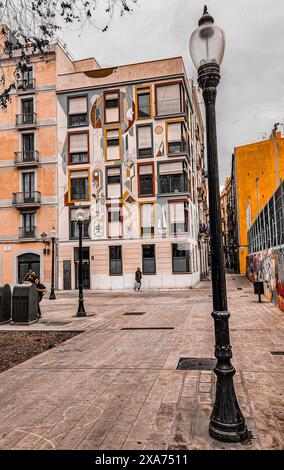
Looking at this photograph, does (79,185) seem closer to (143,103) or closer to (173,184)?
(173,184)

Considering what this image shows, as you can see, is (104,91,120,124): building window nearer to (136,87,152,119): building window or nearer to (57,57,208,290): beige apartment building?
(57,57,208,290): beige apartment building

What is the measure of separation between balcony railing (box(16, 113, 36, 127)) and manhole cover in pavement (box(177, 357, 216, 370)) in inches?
1139

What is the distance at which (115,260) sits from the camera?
29.2 m

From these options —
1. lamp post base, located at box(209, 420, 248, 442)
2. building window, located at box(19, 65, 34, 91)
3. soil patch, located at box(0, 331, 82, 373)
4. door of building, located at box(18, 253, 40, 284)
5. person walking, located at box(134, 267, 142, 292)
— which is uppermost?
building window, located at box(19, 65, 34, 91)

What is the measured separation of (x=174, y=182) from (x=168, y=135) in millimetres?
3962

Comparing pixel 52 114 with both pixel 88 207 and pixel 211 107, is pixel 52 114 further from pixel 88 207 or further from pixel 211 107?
pixel 211 107

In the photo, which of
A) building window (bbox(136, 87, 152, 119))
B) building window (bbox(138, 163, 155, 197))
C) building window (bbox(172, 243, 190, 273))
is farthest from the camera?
building window (bbox(136, 87, 152, 119))

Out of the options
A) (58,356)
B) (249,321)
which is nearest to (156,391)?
(58,356)

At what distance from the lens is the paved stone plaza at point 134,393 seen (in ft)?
12.9

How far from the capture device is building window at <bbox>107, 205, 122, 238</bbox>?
96.1 feet

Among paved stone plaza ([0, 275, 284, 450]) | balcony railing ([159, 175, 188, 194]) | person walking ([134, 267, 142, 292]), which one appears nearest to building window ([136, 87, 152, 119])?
balcony railing ([159, 175, 188, 194])

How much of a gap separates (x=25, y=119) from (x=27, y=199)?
7.31 m
